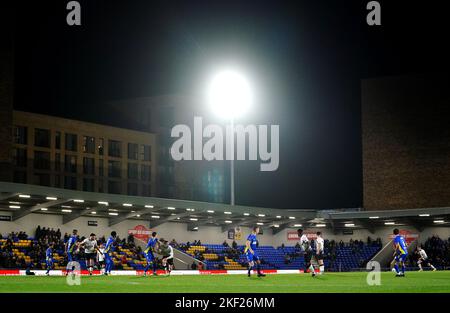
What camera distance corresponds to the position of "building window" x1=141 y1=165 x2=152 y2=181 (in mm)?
105338

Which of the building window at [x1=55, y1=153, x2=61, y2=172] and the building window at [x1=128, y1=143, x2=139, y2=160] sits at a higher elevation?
the building window at [x1=128, y1=143, x2=139, y2=160]

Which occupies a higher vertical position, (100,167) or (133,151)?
(133,151)

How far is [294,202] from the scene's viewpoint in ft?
282

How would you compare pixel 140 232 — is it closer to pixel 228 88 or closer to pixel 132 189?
pixel 228 88

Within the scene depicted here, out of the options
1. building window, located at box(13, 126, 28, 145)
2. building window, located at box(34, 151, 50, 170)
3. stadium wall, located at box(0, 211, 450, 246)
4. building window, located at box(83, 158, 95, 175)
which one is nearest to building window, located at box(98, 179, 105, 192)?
building window, located at box(83, 158, 95, 175)

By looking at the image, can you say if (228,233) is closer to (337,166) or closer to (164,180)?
(337,166)

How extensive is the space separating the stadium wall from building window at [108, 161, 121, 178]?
31.8 meters

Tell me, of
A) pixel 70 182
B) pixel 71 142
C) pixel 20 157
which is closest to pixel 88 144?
pixel 71 142

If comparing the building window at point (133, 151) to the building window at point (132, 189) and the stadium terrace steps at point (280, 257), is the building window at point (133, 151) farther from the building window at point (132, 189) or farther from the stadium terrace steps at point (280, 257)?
the stadium terrace steps at point (280, 257)

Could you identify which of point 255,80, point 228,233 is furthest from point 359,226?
point 255,80

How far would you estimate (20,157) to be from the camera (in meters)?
87.8

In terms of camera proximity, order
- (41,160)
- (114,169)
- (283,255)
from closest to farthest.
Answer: (283,255)
(41,160)
(114,169)

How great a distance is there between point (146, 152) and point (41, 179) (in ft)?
69.1

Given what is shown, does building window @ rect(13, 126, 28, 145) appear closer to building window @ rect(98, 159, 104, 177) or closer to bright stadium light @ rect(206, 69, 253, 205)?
building window @ rect(98, 159, 104, 177)
